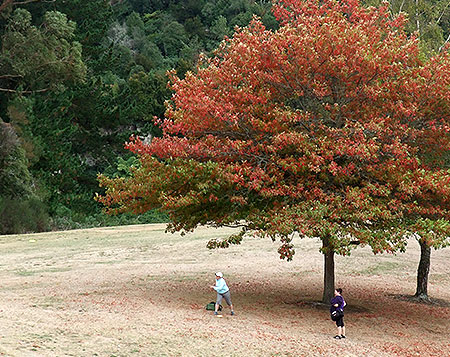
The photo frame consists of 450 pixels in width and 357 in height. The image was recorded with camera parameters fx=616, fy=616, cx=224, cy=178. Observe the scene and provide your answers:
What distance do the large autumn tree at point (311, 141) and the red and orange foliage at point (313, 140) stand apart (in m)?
0.04

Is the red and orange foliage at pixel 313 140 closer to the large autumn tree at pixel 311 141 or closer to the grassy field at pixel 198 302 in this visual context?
the large autumn tree at pixel 311 141

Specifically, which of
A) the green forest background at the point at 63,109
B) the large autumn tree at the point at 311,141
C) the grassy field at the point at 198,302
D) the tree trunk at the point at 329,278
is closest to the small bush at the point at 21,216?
the green forest background at the point at 63,109

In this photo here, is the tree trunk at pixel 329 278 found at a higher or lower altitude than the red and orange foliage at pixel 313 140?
→ lower

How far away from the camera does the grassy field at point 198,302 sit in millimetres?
13992

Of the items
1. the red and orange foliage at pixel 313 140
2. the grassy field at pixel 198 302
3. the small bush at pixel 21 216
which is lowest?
the grassy field at pixel 198 302

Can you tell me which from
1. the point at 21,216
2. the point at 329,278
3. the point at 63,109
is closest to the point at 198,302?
the point at 329,278

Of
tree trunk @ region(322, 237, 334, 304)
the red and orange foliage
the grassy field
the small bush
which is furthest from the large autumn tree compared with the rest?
the small bush

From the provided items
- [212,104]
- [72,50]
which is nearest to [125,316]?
[212,104]

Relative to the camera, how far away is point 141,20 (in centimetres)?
9919

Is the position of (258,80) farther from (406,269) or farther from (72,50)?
(72,50)

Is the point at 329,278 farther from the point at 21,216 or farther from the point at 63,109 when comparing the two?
the point at 63,109

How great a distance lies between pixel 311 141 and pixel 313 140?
85 millimetres

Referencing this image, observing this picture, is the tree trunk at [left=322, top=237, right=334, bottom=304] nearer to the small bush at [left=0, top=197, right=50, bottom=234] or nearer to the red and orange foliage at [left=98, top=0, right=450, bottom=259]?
the red and orange foliage at [left=98, top=0, right=450, bottom=259]

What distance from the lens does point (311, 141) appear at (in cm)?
1838
